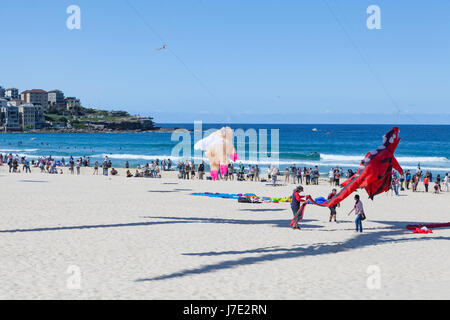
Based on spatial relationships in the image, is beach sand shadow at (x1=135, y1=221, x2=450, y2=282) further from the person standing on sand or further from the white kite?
the white kite

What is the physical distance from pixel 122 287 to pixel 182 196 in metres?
14.0

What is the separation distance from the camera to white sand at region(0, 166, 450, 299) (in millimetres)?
8555

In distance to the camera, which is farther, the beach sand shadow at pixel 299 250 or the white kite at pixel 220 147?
the white kite at pixel 220 147

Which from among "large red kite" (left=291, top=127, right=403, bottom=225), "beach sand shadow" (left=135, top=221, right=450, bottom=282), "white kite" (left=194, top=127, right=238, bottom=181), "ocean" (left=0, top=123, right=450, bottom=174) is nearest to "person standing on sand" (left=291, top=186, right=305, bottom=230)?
"large red kite" (left=291, top=127, right=403, bottom=225)

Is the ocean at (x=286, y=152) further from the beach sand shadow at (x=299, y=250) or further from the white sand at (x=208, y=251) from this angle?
the beach sand shadow at (x=299, y=250)

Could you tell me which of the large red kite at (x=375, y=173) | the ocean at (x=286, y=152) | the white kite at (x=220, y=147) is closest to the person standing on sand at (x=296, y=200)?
the large red kite at (x=375, y=173)

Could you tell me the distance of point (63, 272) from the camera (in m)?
9.40

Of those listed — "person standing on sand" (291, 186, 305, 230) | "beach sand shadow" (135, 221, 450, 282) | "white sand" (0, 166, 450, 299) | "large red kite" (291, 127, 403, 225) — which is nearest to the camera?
"white sand" (0, 166, 450, 299)

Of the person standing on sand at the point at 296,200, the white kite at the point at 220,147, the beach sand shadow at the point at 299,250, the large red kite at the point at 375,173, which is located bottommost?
the beach sand shadow at the point at 299,250

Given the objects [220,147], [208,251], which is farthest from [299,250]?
[220,147]

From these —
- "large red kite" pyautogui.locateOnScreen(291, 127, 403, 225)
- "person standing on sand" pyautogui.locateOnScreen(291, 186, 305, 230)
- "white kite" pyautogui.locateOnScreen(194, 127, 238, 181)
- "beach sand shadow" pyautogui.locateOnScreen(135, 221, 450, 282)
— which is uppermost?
"white kite" pyautogui.locateOnScreen(194, 127, 238, 181)

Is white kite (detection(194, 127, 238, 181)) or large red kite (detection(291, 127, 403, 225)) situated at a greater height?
white kite (detection(194, 127, 238, 181))

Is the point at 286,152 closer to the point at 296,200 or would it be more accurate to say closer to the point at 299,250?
the point at 296,200

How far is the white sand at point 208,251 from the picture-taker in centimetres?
855
